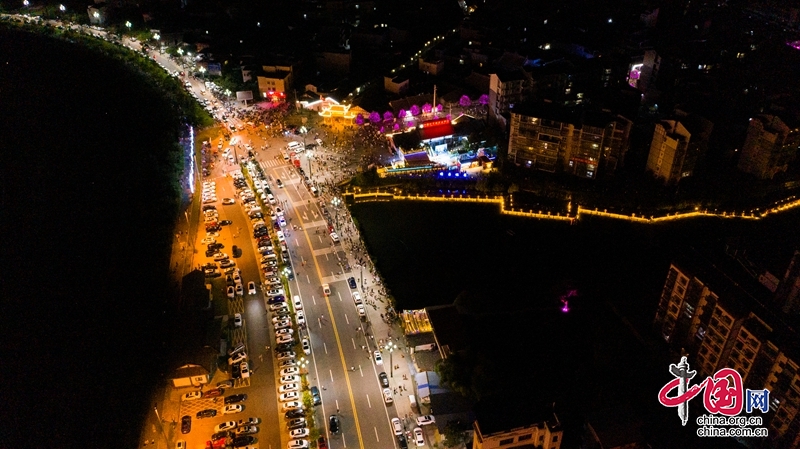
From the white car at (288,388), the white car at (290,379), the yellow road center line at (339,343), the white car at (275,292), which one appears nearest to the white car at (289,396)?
the white car at (288,388)

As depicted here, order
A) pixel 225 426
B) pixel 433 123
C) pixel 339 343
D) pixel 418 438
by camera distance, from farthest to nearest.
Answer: pixel 433 123, pixel 339 343, pixel 225 426, pixel 418 438

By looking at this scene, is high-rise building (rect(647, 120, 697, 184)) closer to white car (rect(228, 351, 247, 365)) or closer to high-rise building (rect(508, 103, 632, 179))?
high-rise building (rect(508, 103, 632, 179))

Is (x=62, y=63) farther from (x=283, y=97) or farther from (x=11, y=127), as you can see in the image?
(x=283, y=97)

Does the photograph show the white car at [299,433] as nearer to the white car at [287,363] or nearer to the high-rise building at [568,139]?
the white car at [287,363]

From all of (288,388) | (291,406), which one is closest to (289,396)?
(288,388)

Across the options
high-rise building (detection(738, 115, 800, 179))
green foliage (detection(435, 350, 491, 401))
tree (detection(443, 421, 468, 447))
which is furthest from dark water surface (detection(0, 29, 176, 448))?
high-rise building (detection(738, 115, 800, 179))

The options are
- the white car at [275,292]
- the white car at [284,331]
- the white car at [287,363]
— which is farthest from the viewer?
the white car at [275,292]

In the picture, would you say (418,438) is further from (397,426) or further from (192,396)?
(192,396)
